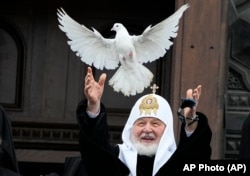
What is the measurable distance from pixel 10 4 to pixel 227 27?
1.95 meters

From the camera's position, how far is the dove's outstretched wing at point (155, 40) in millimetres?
6680

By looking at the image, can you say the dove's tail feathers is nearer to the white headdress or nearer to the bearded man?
the white headdress

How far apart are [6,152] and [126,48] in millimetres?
1578

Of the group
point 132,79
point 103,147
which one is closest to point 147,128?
point 103,147

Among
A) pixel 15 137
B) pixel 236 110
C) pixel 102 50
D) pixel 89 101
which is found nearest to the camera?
pixel 89 101

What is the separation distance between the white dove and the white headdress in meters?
1.13

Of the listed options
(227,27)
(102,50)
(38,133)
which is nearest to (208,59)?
(227,27)

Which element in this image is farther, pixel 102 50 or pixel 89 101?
pixel 102 50

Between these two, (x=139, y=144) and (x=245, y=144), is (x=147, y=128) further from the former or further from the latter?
(x=245, y=144)

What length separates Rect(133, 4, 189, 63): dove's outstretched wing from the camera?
6.68 m

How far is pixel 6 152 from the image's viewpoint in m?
5.37

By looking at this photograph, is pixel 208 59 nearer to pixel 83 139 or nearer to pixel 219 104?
pixel 219 104

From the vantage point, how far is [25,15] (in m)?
8.04

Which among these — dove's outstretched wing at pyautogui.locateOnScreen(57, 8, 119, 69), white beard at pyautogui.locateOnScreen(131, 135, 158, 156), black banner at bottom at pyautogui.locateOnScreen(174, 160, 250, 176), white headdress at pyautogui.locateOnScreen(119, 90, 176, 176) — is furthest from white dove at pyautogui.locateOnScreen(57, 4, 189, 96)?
black banner at bottom at pyautogui.locateOnScreen(174, 160, 250, 176)
